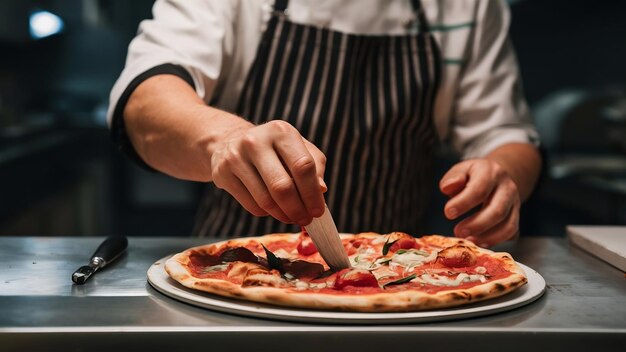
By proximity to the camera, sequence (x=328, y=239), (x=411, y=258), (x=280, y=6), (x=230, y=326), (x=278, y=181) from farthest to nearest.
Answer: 1. (x=280, y=6)
2. (x=411, y=258)
3. (x=328, y=239)
4. (x=278, y=181)
5. (x=230, y=326)

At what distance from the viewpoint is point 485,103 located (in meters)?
1.94

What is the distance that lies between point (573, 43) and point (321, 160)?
3379 millimetres

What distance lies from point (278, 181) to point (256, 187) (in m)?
0.05

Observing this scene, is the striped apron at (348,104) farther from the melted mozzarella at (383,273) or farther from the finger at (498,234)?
the melted mozzarella at (383,273)

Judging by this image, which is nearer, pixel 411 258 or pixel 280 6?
pixel 411 258

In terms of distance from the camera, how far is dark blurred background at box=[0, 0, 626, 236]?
11.5ft

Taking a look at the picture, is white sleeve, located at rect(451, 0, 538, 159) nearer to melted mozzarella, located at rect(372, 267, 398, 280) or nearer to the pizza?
the pizza

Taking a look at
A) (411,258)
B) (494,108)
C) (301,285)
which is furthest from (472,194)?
(494,108)

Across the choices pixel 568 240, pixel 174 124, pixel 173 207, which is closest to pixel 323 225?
pixel 174 124

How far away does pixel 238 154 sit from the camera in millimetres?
1023

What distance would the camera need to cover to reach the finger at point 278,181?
38.7 inches

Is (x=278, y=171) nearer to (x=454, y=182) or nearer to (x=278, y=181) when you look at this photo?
(x=278, y=181)

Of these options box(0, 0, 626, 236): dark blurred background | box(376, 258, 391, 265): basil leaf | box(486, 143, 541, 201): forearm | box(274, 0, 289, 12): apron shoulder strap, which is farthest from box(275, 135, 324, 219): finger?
box(0, 0, 626, 236): dark blurred background

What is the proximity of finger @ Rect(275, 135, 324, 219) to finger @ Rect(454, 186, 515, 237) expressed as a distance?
0.49 m
